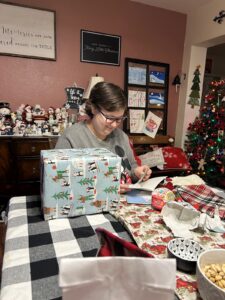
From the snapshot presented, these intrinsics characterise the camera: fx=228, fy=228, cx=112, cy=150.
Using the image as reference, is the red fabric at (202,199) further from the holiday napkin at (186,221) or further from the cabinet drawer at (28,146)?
the cabinet drawer at (28,146)

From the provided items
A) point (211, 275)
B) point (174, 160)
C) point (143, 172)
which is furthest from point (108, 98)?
point (174, 160)

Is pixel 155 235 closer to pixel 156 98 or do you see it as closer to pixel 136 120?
pixel 136 120

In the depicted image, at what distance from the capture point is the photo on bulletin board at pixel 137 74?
284cm

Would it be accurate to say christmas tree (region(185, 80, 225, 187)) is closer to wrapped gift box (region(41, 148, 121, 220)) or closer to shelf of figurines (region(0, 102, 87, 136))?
shelf of figurines (region(0, 102, 87, 136))

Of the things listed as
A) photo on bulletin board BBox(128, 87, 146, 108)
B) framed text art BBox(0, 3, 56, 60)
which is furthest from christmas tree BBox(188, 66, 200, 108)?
framed text art BBox(0, 3, 56, 60)

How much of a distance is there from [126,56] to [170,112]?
3.15ft

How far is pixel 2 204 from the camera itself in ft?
7.59

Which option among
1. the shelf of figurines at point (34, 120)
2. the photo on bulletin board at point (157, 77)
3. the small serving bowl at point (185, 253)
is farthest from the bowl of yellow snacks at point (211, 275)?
the photo on bulletin board at point (157, 77)

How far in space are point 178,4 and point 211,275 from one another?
121 inches

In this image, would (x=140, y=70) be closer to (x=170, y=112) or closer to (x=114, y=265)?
(x=170, y=112)

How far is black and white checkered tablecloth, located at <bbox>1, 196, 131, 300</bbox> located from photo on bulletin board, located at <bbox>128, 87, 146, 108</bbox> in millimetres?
2216

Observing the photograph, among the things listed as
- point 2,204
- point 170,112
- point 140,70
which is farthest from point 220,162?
point 2,204

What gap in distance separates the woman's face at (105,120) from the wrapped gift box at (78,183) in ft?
1.22

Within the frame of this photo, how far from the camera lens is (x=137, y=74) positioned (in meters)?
2.88
